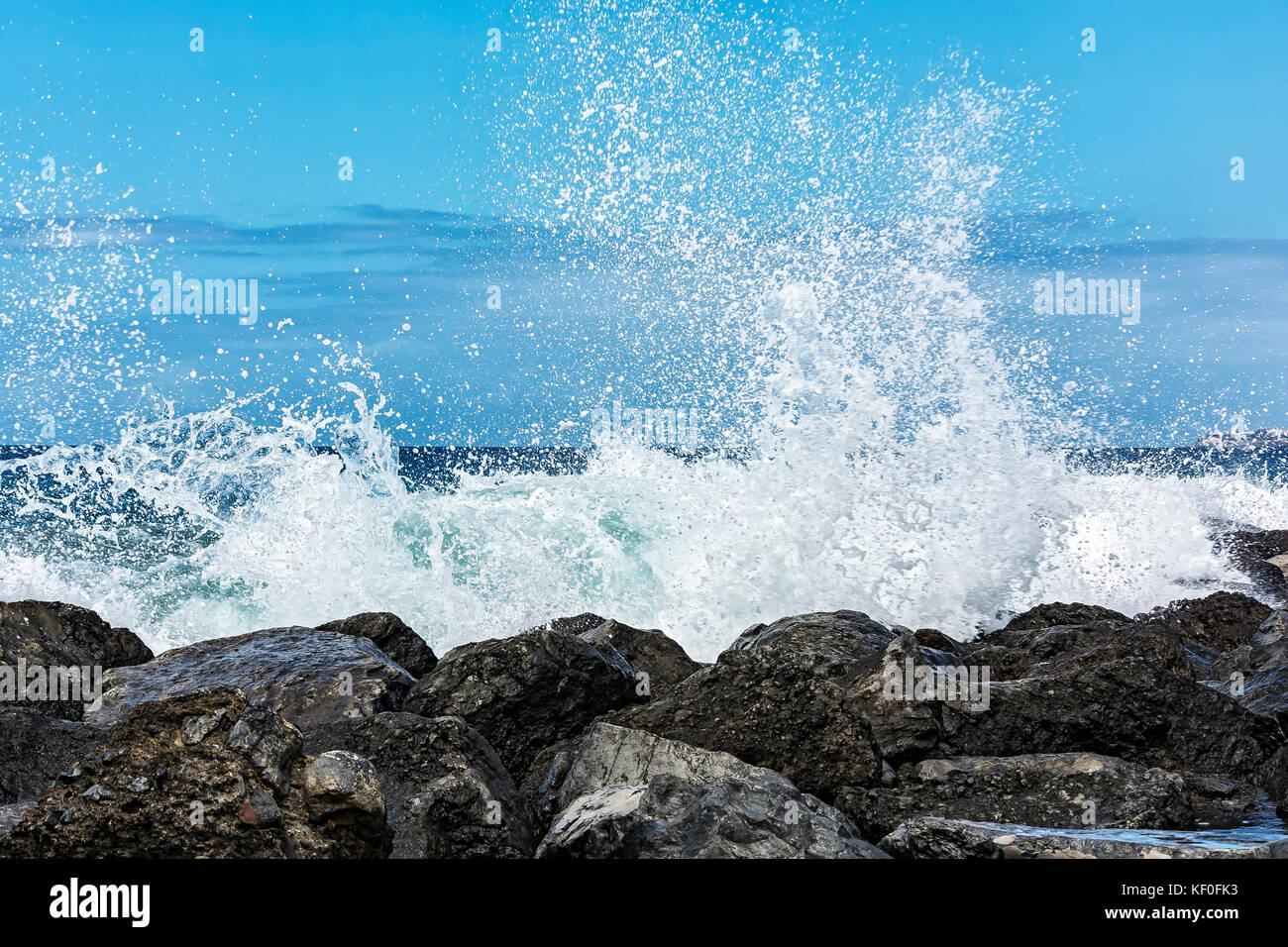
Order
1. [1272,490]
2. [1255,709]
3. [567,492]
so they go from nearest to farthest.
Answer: [1255,709] → [567,492] → [1272,490]

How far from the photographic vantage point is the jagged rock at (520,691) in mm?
5820

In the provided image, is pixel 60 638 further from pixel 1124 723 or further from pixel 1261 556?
pixel 1261 556

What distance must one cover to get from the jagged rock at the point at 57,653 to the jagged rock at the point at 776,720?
2862 mm

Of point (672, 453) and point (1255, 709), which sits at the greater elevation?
point (672, 453)

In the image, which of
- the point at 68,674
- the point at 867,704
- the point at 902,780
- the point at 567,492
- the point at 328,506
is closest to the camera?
the point at 902,780

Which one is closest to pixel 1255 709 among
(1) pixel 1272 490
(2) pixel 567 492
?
(2) pixel 567 492

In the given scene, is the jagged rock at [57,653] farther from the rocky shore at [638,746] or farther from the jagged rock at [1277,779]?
the jagged rock at [1277,779]

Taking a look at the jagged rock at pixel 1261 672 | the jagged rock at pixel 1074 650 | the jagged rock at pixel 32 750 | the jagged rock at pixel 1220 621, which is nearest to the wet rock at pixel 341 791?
the jagged rock at pixel 32 750

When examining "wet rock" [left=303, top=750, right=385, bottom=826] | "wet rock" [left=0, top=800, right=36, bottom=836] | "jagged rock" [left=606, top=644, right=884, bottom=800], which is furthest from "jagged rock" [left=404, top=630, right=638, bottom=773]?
"wet rock" [left=0, top=800, right=36, bottom=836]

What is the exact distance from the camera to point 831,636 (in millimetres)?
6711

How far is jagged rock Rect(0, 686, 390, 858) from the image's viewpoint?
10.6 feet

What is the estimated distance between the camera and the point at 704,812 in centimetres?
366
